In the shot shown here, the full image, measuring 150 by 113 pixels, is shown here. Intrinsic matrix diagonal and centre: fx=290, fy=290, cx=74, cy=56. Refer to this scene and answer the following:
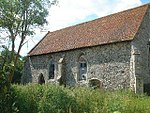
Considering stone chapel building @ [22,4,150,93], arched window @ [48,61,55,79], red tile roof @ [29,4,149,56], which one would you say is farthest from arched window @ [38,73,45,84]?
red tile roof @ [29,4,149,56]

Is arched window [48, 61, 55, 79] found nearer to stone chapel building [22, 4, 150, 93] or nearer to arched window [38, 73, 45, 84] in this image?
stone chapel building [22, 4, 150, 93]

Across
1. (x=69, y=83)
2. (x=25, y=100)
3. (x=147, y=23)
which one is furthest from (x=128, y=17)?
(x=25, y=100)

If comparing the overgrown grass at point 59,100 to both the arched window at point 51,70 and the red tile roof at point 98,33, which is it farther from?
the arched window at point 51,70

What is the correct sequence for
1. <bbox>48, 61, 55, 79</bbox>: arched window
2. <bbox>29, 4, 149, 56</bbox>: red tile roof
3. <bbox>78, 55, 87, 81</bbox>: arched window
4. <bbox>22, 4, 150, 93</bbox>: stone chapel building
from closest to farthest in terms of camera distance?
<bbox>22, 4, 150, 93</bbox>: stone chapel building → <bbox>29, 4, 149, 56</bbox>: red tile roof → <bbox>78, 55, 87, 81</bbox>: arched window → <bbox>48, 61, 55, 79</bbox>: arched window

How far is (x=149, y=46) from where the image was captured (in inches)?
1109

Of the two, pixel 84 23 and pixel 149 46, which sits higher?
pixel 84 23

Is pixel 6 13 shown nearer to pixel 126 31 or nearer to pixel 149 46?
pixel 126 31

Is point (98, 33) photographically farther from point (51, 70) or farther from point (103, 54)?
point (51, 70)

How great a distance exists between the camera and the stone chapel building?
26.2 m

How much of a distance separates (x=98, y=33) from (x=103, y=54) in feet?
11.6

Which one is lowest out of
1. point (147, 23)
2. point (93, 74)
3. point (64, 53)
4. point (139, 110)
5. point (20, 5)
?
point (139, 110)

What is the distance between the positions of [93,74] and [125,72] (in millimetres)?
4046

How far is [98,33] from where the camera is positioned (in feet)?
102

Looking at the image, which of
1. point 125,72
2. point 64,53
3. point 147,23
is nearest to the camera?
point 125,72
